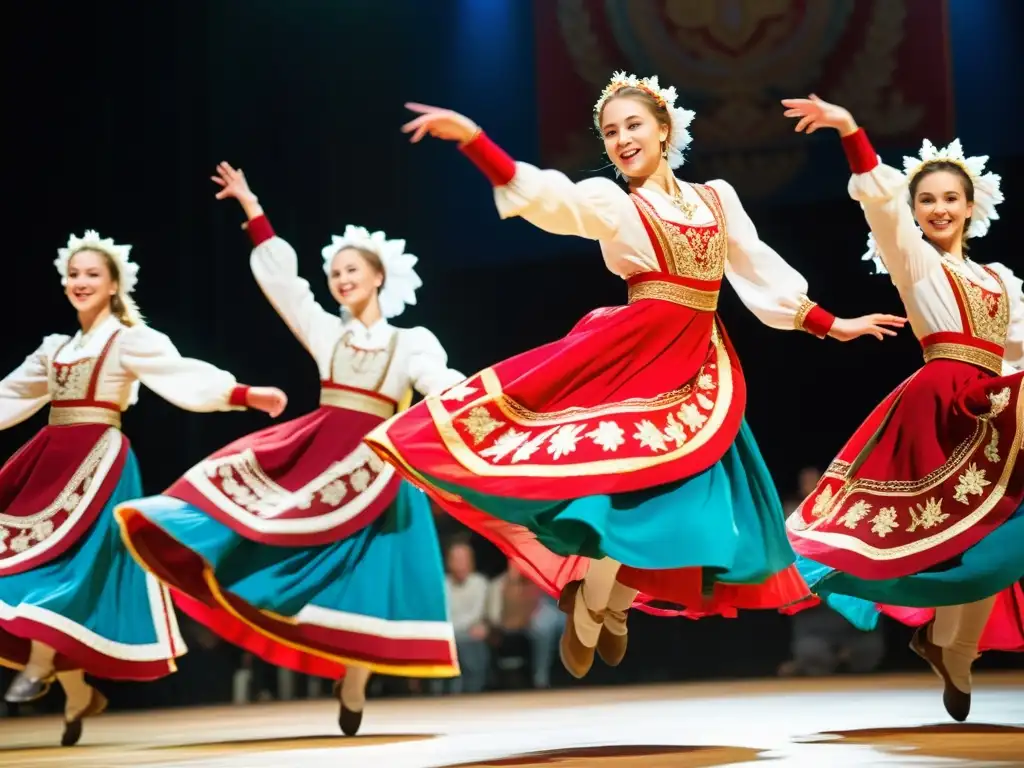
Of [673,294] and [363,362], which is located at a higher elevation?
[673,294]

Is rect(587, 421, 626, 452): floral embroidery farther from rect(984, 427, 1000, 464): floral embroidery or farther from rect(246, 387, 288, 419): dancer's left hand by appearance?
rect(246, 387, 288, 419): dancer's left hand

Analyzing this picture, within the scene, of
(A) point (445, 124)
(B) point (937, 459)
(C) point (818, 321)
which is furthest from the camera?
(B) point (937, 459)

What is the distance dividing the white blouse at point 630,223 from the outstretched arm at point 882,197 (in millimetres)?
284

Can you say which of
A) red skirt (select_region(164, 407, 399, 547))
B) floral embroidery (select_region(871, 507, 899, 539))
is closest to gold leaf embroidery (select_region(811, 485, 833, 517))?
floral embroidery (select_region(871, 507, 899, 539))

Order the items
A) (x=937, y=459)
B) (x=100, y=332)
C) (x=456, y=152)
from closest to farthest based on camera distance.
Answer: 1. (x=937, y=459)
2. (x=100, y=332)
3. (x=456, y=152)

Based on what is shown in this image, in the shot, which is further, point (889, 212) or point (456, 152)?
point (456, 152)

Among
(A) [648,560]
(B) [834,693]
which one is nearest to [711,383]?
(A) [648,560]

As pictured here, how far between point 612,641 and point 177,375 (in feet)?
5.64

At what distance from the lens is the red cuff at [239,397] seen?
4.05 meters

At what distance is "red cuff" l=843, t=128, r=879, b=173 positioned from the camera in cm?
333

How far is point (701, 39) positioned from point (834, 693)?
2.66 m

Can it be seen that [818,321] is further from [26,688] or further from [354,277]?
[26,688]

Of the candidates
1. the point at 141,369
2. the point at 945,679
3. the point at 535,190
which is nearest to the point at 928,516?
the point at 945,679

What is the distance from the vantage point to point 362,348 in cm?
406
